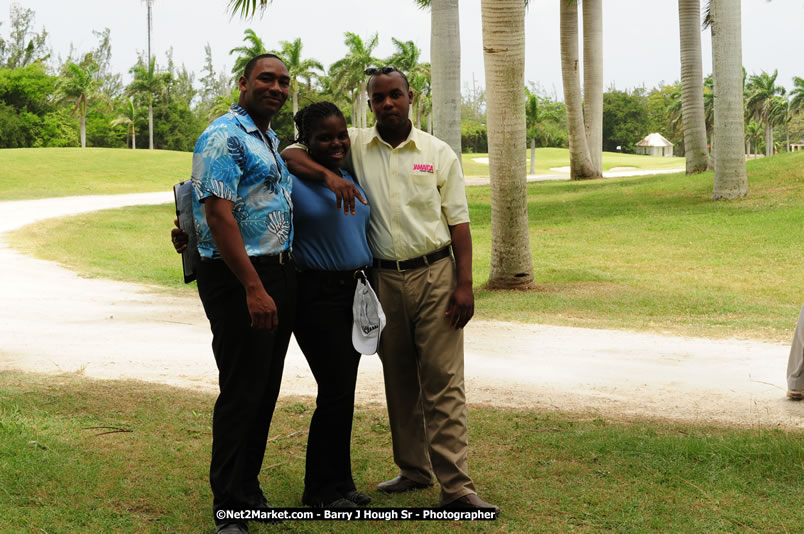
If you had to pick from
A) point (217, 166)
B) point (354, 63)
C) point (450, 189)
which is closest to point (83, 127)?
point (354, 63)

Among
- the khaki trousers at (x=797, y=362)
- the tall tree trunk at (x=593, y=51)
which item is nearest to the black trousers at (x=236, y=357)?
the khaki trousers at (x=797, y=362)

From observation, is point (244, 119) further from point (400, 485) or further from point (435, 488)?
point (435, 488)

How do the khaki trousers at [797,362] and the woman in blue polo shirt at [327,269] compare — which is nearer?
the woman in blue polo shirt at [327,269]

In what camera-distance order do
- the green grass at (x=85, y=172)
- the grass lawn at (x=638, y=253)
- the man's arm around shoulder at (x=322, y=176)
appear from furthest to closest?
the green grass at (x=85, y=172), the grass lawn at (x=638, y=253), the man's arm around shoulder at (x=322, y=176)

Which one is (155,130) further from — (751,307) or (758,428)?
(758,428)

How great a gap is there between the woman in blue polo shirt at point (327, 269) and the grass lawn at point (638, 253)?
6725 mm

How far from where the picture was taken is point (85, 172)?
144ft

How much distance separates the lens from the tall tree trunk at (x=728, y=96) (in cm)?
2038

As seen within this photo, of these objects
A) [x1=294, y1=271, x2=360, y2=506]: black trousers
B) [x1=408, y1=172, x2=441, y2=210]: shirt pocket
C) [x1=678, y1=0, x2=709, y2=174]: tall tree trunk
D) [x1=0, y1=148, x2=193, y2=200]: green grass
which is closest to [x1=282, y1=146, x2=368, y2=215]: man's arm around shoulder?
[x1=408, y1=172, x2=441, y2=210]: shirt pocket

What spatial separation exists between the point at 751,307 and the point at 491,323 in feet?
12.1

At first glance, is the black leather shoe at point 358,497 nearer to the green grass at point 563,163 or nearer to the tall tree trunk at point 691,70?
the tall tree trunk at point 691,70

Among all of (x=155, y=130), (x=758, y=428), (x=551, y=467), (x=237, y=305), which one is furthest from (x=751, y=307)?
(x=155, y=130)

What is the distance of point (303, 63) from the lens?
62.8 meters

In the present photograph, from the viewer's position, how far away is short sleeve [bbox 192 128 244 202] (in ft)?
12.1
